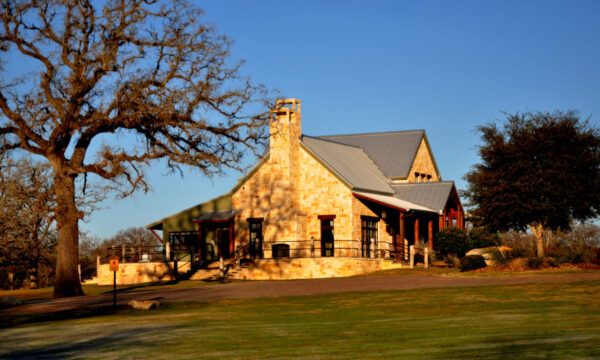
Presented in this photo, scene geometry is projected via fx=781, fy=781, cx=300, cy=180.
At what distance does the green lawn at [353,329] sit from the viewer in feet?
43.5

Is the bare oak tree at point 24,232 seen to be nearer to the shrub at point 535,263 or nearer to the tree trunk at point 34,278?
the tree trunk at point 34,278

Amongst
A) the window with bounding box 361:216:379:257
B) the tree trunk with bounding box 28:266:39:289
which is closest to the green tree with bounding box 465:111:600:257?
the window with bounding box 361:216:379:257

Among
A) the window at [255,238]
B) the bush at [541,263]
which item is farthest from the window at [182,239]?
the bush at [541,263]

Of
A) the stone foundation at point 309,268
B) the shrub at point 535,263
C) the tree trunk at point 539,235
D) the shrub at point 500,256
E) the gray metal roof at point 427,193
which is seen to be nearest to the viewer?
the shrub at point 535,263

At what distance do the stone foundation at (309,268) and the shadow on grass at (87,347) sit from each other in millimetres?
25163

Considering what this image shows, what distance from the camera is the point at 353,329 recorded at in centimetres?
1720

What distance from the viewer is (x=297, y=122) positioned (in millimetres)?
48281

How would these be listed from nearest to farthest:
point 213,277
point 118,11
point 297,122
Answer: point 118,11 → point 213,277 → point 297,122

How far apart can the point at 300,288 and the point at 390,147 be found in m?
26.7

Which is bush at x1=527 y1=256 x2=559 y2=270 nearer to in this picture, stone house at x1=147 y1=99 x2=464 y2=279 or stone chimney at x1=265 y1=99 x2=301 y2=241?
stone house at x1=147 y1=99 x2=464 y2=279

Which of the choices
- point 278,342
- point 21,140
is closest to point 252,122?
point 21,140

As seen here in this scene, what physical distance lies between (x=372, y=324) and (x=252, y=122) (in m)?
18.9

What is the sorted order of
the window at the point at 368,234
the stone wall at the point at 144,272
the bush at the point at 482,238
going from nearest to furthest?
1. the stone wall at the point at 144,272
2. the bush at the point at 482,238
3. the window at the point at 368,234

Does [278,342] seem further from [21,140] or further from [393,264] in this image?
[393,264]
